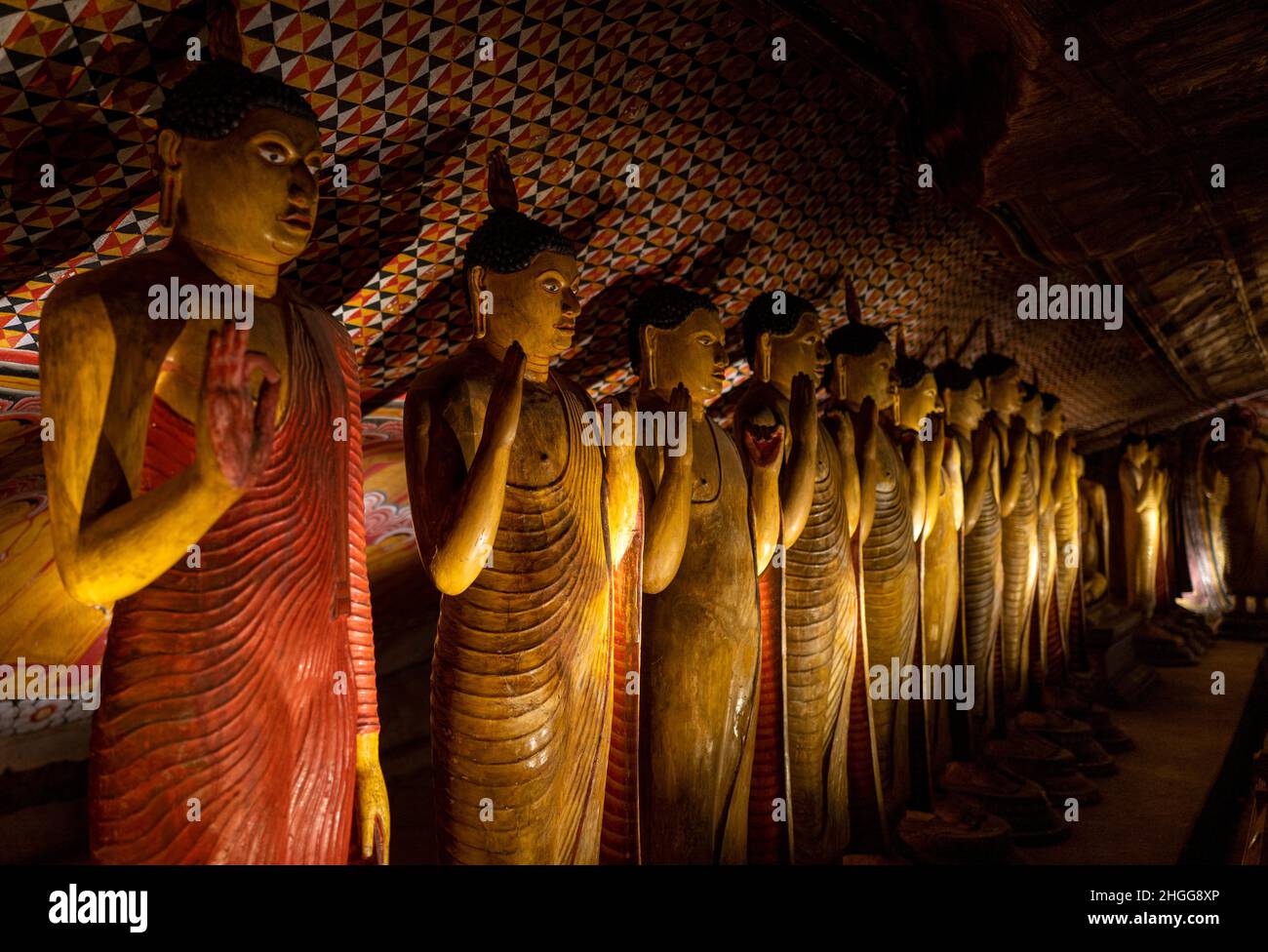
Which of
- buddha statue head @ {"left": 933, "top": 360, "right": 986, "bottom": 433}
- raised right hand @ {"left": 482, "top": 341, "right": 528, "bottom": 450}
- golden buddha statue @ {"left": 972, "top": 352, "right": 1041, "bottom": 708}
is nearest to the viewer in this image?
raised right hand @ {"left": 482, "top": 341, "right": 528, "bottom": 450}

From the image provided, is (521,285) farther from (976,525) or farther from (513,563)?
(976,525)

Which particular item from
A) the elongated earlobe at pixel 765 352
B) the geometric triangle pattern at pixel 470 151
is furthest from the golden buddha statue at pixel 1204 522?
the elongated earlobe at pixel 765 352

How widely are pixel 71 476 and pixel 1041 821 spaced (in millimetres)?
4831

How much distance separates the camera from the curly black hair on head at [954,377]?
635 cm

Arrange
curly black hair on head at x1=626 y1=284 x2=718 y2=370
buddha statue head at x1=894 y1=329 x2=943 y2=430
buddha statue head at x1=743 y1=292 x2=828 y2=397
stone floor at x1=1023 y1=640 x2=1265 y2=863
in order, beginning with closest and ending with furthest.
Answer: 1. curly black hair on head at x1=626 y1=284 x2=718 y2=370
2. buddha statue head at x1=743 y1=292 x2=828 y2=397
3. stone floor at x1=1023 y1=640 x2=1265 y2=863
4. buddha statue head at x1=894 y1=329 x2=943 y2=430

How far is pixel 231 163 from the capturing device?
2166mm

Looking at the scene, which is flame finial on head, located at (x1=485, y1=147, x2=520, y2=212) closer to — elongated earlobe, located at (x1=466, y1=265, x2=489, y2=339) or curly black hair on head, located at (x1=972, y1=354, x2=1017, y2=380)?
elongated earlobe, located at (x1=466, y1=265, x2=489, y2=339)

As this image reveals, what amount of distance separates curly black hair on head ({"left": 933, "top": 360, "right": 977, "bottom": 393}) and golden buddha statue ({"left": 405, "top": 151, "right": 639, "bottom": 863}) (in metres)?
3.92

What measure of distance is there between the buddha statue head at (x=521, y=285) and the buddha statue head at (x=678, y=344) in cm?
65

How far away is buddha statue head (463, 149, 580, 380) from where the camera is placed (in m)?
2.92
